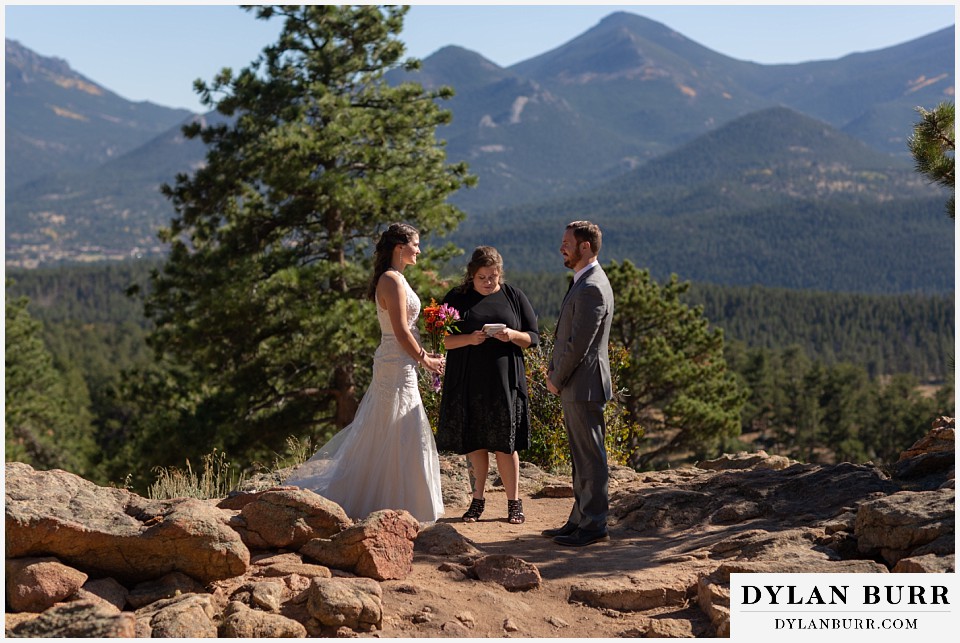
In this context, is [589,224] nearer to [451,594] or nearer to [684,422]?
[451,594]

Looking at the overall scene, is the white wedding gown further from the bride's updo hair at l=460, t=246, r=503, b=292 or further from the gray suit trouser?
the gray suit trouser

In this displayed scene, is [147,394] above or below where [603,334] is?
below

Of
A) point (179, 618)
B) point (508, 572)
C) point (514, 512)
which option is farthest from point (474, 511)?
point (179, 618)

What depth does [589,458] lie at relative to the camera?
6590 mm

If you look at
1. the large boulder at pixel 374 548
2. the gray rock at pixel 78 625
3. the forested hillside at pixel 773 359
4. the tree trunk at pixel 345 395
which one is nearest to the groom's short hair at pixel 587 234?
the large boulder at pixel 374 548

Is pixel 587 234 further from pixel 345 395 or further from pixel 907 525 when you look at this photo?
pixel 345 395

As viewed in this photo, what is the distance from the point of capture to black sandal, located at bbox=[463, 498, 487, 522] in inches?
288

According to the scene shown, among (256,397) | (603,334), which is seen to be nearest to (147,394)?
(256,397)

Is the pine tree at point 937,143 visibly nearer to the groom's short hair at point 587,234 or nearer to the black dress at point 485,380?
the groom's short hair at point 587,234

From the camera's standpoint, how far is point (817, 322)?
138500 millimetres

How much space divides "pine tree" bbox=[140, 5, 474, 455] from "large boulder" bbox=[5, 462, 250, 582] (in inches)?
415

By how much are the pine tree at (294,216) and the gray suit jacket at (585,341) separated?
9762mm

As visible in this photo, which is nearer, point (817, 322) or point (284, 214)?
point (284, 214)

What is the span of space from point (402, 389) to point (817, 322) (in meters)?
141
